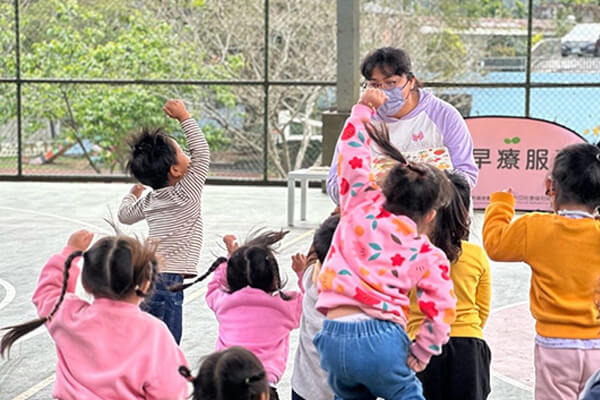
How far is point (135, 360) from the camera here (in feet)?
10.6

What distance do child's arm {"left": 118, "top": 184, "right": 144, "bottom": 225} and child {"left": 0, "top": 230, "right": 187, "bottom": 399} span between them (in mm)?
1589

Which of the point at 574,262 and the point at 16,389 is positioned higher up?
the point at 574,262

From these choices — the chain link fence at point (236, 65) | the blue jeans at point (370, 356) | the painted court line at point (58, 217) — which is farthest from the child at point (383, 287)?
the chain link fence at point (236, 65)

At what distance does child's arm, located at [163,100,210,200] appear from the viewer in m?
4.83

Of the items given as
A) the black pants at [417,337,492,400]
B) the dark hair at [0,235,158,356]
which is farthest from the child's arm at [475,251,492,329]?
the dark hair at [0,235,158,356]

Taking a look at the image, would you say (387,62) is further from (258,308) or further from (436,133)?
(258,308)

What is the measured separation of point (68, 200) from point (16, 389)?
25.3 feet

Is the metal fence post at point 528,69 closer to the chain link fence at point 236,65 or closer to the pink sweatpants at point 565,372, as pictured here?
the chain link fence at point 236,65

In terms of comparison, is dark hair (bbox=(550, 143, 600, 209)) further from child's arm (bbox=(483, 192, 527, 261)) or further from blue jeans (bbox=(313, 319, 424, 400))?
blue jeans (bbox=(313, 319, 424, 400))

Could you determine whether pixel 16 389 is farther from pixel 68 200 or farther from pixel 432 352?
pixel 68 200

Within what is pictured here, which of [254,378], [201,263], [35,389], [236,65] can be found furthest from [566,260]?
[236,65]

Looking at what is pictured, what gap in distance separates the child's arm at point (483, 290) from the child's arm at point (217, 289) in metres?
0.97

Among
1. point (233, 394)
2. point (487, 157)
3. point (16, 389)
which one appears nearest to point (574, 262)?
point (233, 394)

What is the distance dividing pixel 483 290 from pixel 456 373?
34 centimetres
